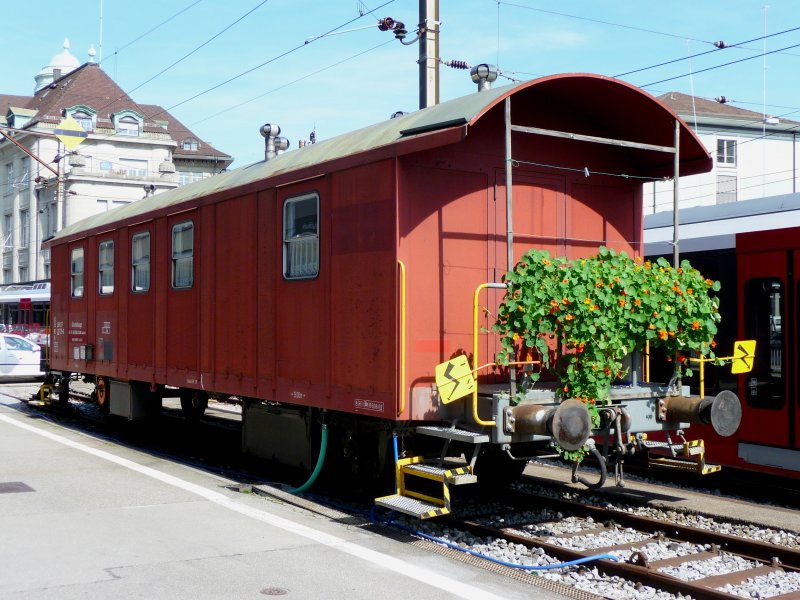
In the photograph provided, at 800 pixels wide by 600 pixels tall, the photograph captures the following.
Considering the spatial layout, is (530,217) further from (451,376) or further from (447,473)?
(447,473)

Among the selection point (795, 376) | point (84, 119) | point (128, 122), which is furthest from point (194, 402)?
point (128, 122)

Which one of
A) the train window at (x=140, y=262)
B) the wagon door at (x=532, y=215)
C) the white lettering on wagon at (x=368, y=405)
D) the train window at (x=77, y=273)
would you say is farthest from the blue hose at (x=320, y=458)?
the train window at (x=77, y=273)

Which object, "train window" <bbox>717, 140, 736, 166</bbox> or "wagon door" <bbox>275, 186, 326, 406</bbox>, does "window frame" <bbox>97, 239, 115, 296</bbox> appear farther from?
"train window" <bbox>717, 140, 736, 166</bbox>

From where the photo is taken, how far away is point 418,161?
7.88 m

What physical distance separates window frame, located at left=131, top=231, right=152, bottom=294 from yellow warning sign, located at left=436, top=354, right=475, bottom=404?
693cm

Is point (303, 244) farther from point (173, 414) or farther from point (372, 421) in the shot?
point (173, 414)

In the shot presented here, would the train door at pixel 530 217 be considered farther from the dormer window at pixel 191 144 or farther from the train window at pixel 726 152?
Answer: the dormer window at pixel 191 144

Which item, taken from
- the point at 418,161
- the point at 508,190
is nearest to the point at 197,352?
the point at 418,161

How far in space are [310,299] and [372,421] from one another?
1.37m

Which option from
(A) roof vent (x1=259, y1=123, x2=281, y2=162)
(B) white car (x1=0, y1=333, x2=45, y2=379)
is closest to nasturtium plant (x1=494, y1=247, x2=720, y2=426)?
(A) roof vent (x1=259, y1=123, x2=281, y2=162)

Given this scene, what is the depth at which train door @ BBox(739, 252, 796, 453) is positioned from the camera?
32.0ft

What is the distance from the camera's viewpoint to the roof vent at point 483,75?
9.46 meters

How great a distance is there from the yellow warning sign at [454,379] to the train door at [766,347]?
4.22 meters

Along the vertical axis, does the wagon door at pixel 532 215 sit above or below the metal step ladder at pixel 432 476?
above
